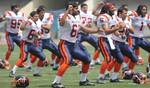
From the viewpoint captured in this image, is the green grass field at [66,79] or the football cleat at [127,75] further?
the football cleat at [127,75]

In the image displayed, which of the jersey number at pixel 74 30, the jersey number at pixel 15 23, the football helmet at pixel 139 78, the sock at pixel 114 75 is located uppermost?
the jersey number at pixel 15 23

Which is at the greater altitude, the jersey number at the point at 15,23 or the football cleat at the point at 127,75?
the jersey number at the point at 15,23

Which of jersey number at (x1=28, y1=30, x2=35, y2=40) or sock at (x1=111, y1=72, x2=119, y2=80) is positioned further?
jersey number at (x1=28, y1=30, x2=35, y2=40)

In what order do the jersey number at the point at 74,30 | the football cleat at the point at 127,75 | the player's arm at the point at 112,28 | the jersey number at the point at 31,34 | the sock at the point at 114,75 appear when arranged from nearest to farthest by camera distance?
the jersey number at the point at 74,30
the player's arm at the point at 112,28
the sock at the point at 114,75
the football cleat at the point at 127,75
the jersey number at the point at 31,34

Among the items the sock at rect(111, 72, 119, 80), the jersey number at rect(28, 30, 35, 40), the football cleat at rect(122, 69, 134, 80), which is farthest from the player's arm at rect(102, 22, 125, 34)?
the jersey number at rect(28, 30, 35, 40)

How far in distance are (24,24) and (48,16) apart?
5.36 feet

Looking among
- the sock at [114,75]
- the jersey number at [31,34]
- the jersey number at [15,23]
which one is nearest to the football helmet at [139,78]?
the sock at [114,75]

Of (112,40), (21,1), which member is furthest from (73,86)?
(21,1)

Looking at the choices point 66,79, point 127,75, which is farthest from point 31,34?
point 127,75

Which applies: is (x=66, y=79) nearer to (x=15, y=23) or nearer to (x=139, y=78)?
(x=139, y=78)

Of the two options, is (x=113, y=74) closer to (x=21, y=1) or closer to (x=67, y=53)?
(x=67, y=53)

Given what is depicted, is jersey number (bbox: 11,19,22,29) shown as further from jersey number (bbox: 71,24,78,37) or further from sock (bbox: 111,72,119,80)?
jersey number (bbox: 71,24,78,37)

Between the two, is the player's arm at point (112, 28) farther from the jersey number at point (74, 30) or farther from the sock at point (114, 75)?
the sock at point (114, 75)

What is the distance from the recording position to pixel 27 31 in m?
15.6
